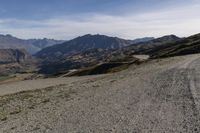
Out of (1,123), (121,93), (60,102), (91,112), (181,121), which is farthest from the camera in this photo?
(121,93)

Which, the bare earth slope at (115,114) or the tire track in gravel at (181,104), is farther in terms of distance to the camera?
the bare earth slope at (115,114)

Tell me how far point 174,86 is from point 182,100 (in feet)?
26.0

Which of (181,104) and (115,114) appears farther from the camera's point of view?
(181,104)

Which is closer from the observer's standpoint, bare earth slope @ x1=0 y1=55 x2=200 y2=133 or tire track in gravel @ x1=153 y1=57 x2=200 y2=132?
tire track in gravel @ x1=153 y1=57 x2=200 y2=132

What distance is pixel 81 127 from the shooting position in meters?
18.4

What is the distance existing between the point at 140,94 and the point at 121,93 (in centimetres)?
237

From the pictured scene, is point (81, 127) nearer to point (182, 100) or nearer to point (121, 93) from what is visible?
point (182, 100)

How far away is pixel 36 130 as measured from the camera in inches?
724

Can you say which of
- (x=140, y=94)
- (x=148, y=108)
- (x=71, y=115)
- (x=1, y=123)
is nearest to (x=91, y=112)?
(x=71, y=115)

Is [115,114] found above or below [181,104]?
below

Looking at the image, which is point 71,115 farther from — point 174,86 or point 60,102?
point 174,86

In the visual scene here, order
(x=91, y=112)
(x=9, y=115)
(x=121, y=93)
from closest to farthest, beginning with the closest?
(x=91, y=112) → (x=9, y=115) → (x=121, y=93)

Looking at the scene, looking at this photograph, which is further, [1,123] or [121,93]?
[121,93]

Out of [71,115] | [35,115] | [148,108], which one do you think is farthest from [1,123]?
[148,108]
